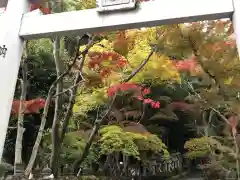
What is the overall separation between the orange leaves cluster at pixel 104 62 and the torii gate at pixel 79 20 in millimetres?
3554

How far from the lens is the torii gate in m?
4.22

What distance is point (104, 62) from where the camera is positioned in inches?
343

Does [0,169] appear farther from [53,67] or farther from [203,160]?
[203,160]

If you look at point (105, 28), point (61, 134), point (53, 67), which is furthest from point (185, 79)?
point (105, 28)

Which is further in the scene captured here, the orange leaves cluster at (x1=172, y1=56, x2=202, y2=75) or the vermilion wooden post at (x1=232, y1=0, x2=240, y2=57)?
the orange leaves cluster at (x1=172, y1=56, x2=202, y2=75)

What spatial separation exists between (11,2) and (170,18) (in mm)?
2415

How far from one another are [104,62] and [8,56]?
4.12 metres

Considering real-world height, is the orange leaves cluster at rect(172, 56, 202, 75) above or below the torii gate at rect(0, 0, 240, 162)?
above

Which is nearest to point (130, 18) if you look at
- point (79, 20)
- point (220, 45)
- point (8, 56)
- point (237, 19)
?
point (79, 20)

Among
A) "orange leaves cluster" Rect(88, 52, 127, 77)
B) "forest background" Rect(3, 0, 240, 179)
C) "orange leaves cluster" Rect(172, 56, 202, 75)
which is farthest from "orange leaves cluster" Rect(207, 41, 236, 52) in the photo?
"orange leaves cluster" Rect(88, 52, 127, 77)

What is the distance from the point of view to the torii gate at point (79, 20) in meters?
4.22

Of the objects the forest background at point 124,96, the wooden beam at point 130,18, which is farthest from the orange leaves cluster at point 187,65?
the wooden beam at point 130,18

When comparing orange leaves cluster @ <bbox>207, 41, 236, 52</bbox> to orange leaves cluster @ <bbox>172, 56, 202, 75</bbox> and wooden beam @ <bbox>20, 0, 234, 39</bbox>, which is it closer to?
orange leaves cluster @ <bbox>172, 56, 202, 75</bbox>

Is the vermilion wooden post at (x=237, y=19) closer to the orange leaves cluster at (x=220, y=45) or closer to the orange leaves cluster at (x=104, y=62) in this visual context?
the orange leaves cluster at (x=220, y=45)
